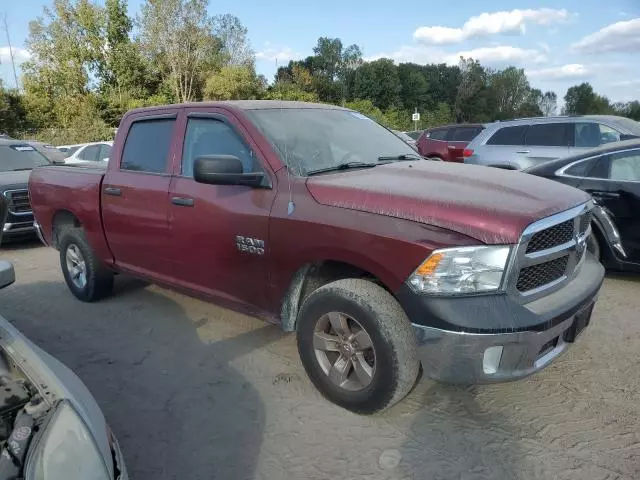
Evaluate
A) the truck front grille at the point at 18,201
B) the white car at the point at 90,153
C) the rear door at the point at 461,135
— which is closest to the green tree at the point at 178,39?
the white car at the point at 90,153

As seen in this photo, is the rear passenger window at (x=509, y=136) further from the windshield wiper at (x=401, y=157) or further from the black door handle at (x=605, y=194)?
the windshield wiper at (x=401, y=157)

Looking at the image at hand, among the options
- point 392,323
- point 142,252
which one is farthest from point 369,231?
point 142,252

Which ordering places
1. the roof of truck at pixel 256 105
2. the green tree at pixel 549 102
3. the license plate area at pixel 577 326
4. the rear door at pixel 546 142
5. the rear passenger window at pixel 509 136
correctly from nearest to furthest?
the license plate area at pixel 577 326 < the roof of truck at pixel 256 105 < the rear door at pixel 546 142 < the rear passenger window at pixel 509 136 < the green tree at pixel 549 102

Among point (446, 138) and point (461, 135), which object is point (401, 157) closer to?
point (461, 135)

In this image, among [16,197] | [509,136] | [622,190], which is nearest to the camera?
[622,190]

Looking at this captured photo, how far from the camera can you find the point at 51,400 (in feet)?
6.03

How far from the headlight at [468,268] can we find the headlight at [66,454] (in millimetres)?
1676

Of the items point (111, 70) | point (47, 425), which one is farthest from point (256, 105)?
point (111, 70)

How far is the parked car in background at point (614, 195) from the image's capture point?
510 cm

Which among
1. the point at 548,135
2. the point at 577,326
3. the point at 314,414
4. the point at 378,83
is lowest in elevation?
the point at 314,414

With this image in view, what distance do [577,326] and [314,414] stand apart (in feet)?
5.21

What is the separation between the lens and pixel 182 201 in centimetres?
400

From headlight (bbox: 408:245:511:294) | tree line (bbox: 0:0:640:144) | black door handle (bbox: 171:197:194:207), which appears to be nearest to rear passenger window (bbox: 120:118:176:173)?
black door handle (bbox: 171:197:194:207)

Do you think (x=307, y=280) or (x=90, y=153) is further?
(x=90, y=153)
